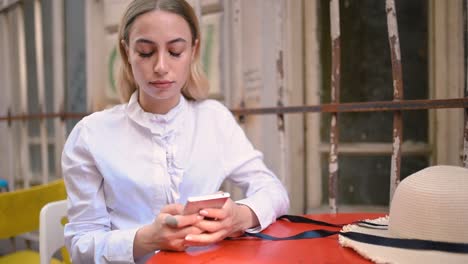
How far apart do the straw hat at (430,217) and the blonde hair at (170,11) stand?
2.33 feet

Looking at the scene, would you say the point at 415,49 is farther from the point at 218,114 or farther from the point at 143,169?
the point at 143,169

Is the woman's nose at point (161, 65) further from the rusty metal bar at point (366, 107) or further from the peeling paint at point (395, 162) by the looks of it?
the peeling paint at point (395, 162)

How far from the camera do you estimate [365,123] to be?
5.84 feet

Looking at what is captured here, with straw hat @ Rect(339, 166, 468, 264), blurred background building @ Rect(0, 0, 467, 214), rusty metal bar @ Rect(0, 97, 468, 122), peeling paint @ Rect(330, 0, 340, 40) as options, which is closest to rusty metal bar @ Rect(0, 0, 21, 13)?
blurred background building @ Rect(0, 0, 467, 214)

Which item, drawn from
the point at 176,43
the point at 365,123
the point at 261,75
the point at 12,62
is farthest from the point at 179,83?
the point at 12,62

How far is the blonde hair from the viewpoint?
1087 mm

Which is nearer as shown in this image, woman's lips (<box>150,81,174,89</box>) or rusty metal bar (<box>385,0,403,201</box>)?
woman's lips (<box>150,81,174,89</box>)

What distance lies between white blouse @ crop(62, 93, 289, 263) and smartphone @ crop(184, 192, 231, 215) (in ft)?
0.53

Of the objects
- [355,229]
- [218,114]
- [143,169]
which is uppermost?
[218,114]

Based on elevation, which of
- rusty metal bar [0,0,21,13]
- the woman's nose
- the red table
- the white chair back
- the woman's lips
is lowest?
the white chair back

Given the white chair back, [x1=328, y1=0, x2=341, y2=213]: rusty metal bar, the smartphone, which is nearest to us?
the smartphone

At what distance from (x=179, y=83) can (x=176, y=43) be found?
11cm

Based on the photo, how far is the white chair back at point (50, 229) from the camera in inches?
51.4

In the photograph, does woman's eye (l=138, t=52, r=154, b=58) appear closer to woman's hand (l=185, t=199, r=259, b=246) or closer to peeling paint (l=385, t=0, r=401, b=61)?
woman's hand (l=185, t=199, r=259, b=246)
